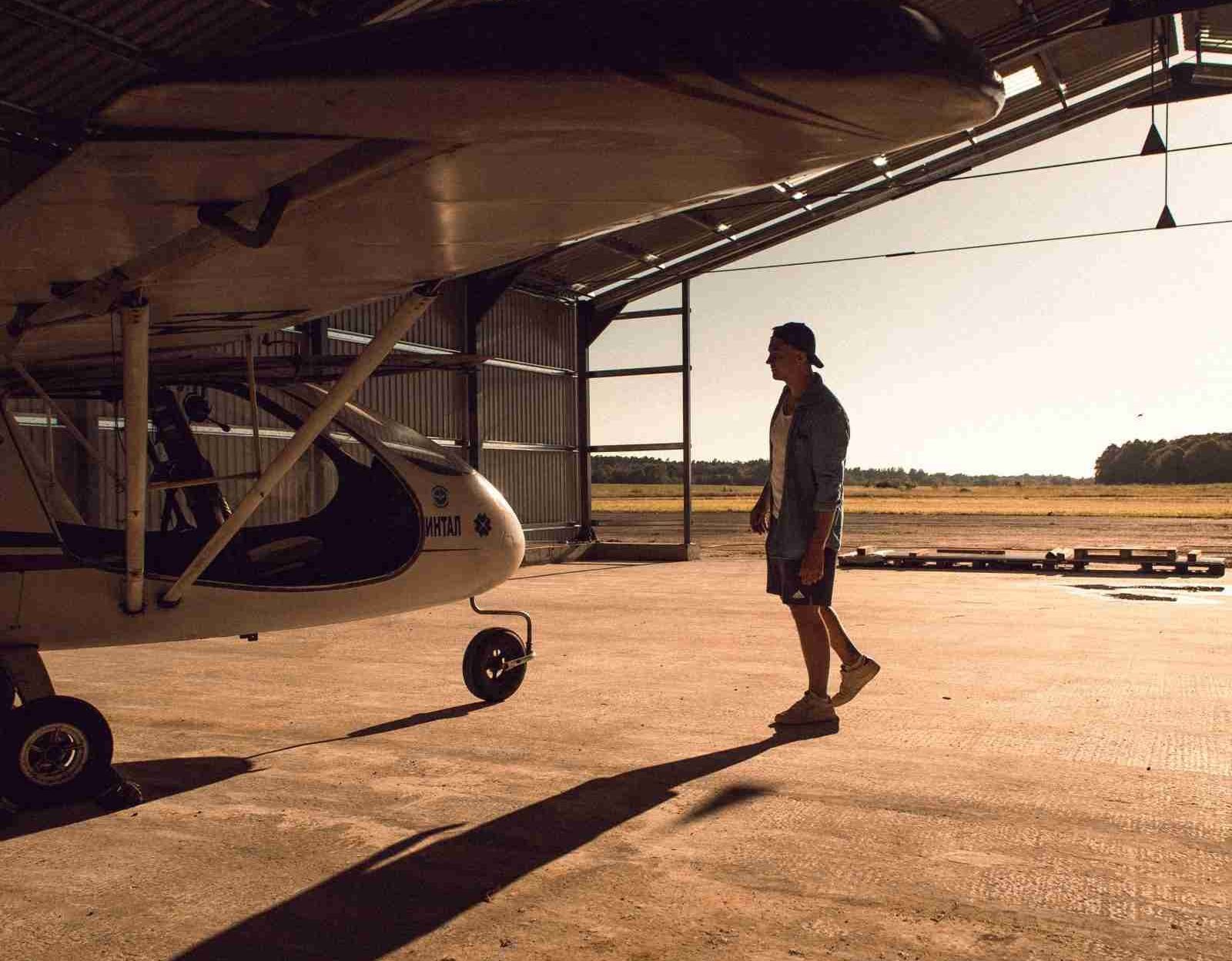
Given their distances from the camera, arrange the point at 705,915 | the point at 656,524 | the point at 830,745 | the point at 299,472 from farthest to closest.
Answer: the point at 656,524 < the point at 299,472 < the point at 830,745 < the point at 705,915

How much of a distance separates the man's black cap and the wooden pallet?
12.8m

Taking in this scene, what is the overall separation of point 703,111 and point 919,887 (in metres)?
2.39

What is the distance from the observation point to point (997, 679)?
7320 millimetres

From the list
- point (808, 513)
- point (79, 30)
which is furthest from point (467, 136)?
point (79, 30)

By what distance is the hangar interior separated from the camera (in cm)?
1053

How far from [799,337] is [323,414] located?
2.50m

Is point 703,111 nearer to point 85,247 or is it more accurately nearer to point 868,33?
point 868,33

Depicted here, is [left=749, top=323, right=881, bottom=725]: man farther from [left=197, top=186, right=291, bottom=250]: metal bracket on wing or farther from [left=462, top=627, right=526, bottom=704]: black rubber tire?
[left=197, top=186, right=291, bottom=250]: metal bracket on wing

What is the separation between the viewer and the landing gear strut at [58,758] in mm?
A: 4465

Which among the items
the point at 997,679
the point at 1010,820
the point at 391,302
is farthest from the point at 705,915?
the point at 391,302

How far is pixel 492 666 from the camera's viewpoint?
264 inches

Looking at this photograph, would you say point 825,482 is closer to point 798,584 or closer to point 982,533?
point 798,584

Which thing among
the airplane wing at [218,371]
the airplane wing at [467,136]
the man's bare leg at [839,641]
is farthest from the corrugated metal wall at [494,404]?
the airplane wing at [467,136]

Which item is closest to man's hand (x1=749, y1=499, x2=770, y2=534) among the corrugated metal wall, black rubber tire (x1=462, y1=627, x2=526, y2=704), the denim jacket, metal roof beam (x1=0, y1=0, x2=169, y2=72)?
the denim jacket
